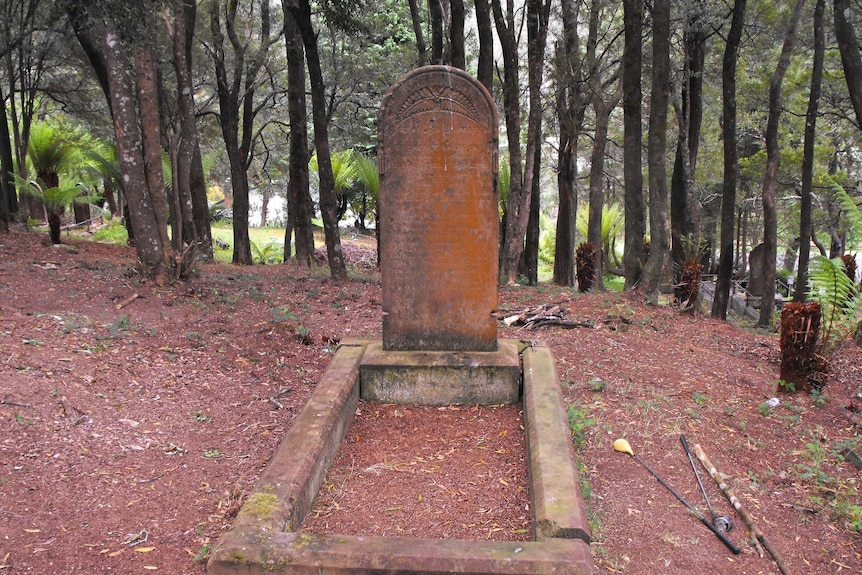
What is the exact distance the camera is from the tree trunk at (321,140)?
31.6 feet

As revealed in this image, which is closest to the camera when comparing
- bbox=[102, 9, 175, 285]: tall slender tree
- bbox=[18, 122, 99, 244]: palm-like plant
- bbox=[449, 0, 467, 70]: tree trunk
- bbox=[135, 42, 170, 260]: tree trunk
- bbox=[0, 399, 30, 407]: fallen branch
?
bbox=[0, 399, 30, 407]: fallen branch

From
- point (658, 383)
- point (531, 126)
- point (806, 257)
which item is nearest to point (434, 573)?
point (658, 383)

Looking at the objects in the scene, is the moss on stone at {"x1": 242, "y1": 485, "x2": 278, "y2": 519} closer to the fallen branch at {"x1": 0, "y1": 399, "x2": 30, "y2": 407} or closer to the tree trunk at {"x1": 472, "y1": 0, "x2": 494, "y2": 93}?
the fallen branch at {"x1": 0, "y1": 399, "x2": 30, "y2": 407}

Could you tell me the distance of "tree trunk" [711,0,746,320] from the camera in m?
10.1

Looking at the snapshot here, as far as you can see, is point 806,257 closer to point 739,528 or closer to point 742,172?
point 742,172

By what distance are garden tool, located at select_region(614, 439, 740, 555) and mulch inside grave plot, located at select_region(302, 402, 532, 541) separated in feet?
2.50

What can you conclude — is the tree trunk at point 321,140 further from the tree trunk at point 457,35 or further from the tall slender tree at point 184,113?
Answer: the tree trunk at point 457,35

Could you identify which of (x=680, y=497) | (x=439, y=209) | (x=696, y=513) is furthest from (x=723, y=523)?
(x=439, y=209)

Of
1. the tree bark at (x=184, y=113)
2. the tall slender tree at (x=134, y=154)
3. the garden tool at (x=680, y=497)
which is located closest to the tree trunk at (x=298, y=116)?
the tree bark at (x=184, y=113)

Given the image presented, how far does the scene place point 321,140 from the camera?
10.1 m

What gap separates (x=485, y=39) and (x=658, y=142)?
10.7 feet

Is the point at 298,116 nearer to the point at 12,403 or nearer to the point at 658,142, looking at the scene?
the point at 658,142

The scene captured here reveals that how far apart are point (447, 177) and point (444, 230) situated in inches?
16.9

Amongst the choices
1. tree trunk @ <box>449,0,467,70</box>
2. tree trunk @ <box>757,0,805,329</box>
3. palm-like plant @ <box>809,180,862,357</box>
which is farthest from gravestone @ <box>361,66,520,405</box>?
tree trunk @ <box>757,0,805,329</box>
